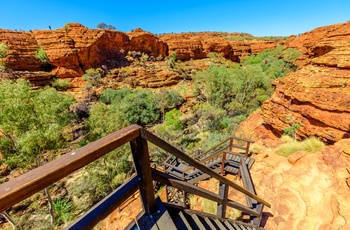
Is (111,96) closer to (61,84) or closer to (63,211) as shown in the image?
(61,84)

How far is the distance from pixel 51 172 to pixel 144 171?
2.05 ft

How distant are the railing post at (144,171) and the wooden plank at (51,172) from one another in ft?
0.39

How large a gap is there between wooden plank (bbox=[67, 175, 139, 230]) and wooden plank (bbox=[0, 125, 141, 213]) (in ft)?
1.28

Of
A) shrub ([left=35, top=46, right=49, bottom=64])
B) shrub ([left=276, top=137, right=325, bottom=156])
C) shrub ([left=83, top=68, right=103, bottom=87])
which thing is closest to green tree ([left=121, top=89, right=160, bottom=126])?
shrub ([left=83, top=68, right=103, bottom=87])

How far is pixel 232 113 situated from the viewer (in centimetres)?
1703

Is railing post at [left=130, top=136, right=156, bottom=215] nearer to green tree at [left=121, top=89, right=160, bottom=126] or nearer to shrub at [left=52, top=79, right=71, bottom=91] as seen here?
green tree at [left=121, top=89, right=160, bottom=126]

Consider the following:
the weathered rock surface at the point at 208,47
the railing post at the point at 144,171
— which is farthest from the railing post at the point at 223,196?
the weathered rock surface at the point at 208,47

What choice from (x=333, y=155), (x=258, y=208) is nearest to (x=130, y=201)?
(x=258, y=208)

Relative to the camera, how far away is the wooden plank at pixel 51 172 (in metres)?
0.64

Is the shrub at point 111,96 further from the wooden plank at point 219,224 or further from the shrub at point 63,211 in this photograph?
the wooden plank at point 219,224

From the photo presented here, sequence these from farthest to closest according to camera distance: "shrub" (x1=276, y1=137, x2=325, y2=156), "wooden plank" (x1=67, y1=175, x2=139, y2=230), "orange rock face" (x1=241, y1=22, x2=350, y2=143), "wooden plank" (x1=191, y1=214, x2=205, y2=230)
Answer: "orange rock face" (x1=241, y1=22, x2=350, y2=143), "shrub" (x1=276, y1=137, x2=325, y2=156), "wooden plank" (x1=191, y1=214, x2=205, y2=230), "wooden plank" (x1=67, y1=175, x2=139, y2=230)

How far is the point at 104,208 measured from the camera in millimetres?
1075

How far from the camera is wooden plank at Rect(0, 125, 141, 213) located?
645 millimetres

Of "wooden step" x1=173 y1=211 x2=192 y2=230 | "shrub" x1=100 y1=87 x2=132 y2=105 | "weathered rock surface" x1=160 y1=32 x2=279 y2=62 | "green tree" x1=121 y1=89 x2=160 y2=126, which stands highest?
"weathered rock surface" x1=160 y1=32 x2=279 y2=62
